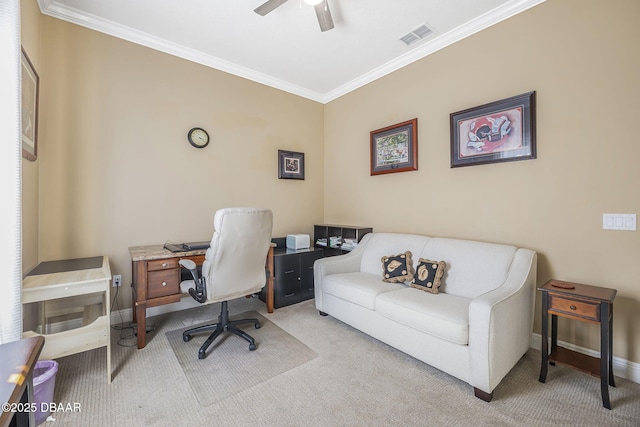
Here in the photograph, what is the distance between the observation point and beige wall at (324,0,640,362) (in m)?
1.96

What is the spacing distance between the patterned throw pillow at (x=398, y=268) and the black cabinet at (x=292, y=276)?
1.08 m

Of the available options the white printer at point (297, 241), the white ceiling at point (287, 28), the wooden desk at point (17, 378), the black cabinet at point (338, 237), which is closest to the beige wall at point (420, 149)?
the white ceiling at point (287, 28)

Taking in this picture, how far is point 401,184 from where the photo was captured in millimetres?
3400

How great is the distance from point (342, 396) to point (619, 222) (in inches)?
91.5

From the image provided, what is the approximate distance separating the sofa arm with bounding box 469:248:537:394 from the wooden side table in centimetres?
15

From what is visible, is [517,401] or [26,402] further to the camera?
[517,401]

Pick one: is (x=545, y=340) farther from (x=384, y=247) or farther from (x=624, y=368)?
(x=384, y=247)

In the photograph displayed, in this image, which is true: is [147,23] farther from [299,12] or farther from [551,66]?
[551,66]

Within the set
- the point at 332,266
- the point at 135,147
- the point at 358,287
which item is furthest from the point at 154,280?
the point at 358,287

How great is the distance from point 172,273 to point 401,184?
8.81ft

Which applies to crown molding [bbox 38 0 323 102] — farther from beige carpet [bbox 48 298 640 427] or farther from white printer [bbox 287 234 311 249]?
beige carpet [bbox 48 298 640 427]

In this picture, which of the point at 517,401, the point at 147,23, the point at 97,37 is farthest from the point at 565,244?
the point at 97,37

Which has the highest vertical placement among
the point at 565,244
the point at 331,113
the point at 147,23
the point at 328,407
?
the point at 147,23

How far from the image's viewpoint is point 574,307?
1.76 meters
